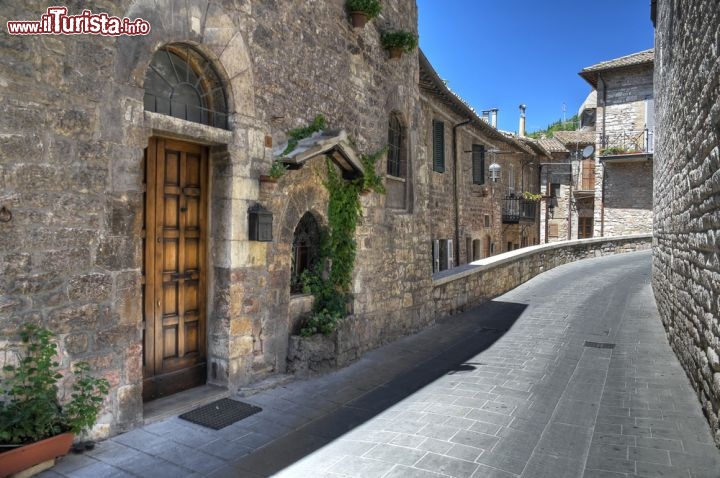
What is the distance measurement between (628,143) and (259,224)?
81.5 ft

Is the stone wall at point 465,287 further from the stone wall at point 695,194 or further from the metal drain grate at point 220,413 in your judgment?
the stone wall at point 695,194

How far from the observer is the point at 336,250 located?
23.9 ft

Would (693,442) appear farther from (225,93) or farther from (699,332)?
(225,93)

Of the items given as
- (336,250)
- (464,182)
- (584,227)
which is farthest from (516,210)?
(336,250)

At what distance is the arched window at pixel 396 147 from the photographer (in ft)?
29.8

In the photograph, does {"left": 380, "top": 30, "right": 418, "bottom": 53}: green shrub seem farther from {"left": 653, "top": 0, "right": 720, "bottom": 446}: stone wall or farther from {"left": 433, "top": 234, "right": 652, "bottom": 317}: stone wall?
{"left": 433, "top": 234, "right": 652, "bottom": 317}: stone wall

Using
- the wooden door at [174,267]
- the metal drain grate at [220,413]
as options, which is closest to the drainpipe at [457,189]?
the wooden door at [174,267]

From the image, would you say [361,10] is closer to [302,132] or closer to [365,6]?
[365,6]

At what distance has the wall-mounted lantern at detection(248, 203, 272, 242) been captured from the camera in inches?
222

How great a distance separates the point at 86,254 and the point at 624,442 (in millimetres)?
4889

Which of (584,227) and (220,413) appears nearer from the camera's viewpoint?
(220,413)

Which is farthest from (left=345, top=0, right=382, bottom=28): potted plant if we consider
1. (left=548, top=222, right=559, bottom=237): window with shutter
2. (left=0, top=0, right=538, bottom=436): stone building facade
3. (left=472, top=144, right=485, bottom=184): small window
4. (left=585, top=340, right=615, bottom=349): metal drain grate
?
(left=548, top=222, right=559, bottom=237): window with shutter

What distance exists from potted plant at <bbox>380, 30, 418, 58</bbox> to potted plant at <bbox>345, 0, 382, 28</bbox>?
0.88 metres

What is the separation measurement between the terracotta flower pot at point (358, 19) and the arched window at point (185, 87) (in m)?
2.85
